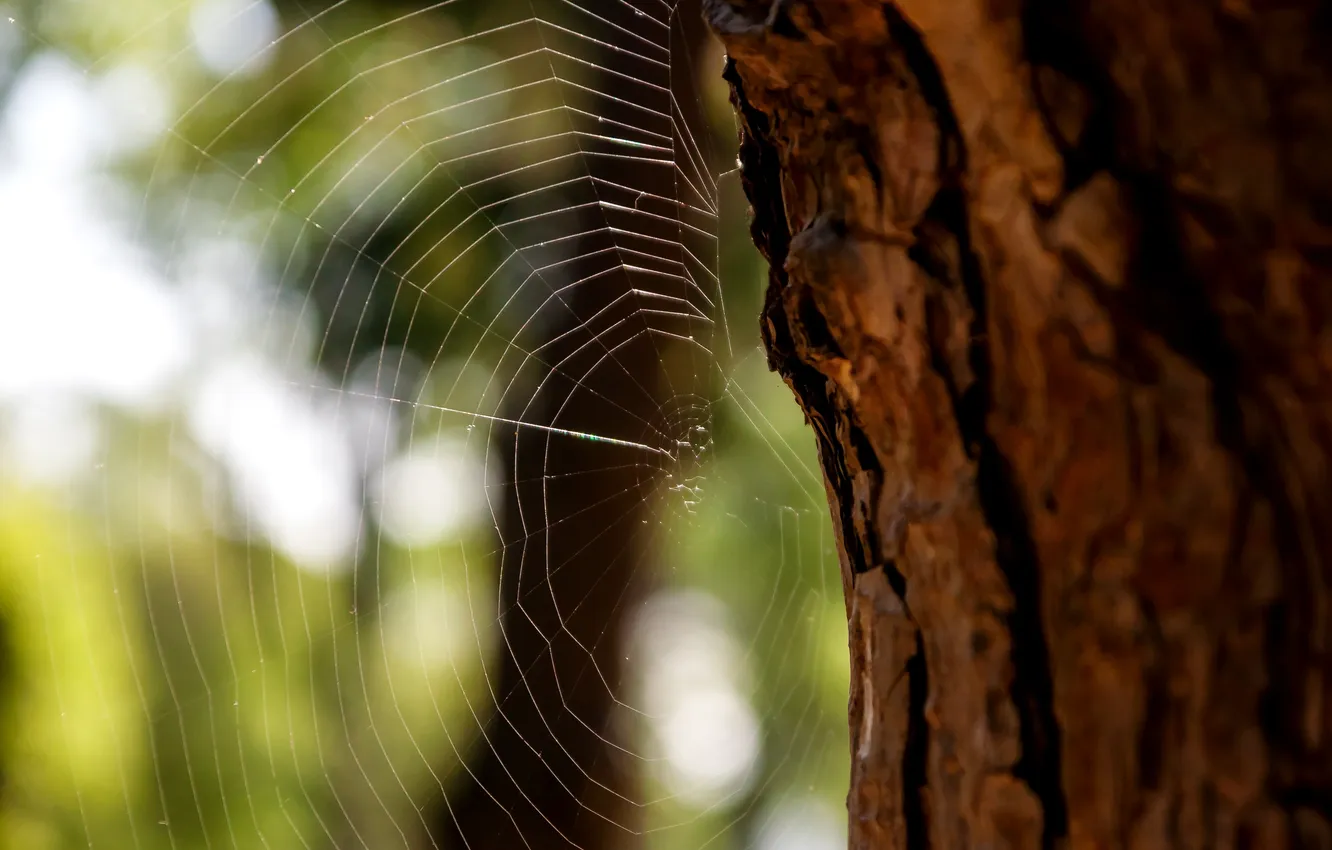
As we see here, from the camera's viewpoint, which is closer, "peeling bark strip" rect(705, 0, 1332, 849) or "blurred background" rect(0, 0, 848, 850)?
"peeling bark strip" rect(705, 0, 1332, 849)

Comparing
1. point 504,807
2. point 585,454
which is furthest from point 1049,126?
point 504,807

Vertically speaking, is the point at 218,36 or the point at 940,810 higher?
the point at 218,36

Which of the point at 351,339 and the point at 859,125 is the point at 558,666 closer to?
the point at 351,339

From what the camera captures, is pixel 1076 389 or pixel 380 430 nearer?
pixel 1076 389

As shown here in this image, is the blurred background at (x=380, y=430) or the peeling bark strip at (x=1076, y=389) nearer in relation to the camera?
the peeling bark strip at (x=1076, y=389)

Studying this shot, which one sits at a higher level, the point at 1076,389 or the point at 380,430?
the point at 380,430
